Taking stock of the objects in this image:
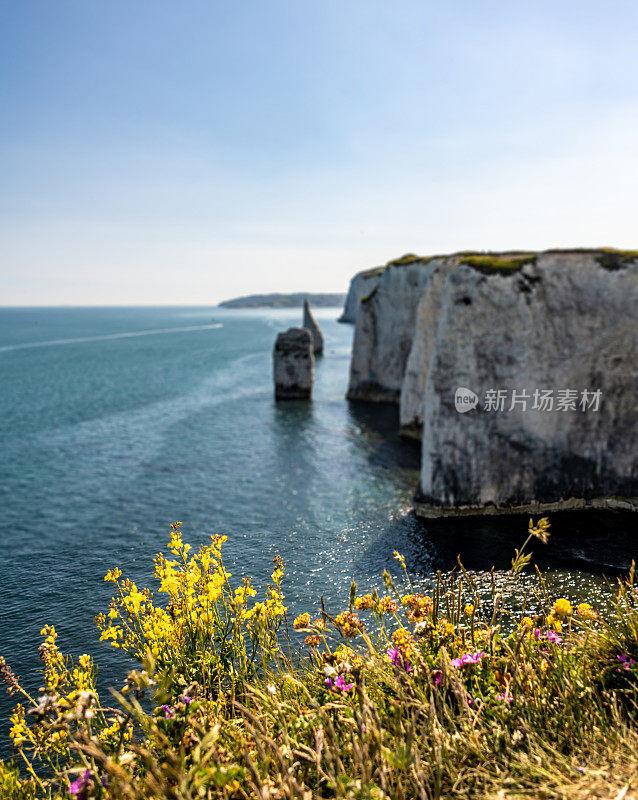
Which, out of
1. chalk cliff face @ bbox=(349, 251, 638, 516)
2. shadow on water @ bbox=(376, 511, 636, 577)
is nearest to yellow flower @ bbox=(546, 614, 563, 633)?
shadow on water @ bbox=(376, 511, 636, 577)

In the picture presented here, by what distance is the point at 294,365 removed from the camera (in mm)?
52844

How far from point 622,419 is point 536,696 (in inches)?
930

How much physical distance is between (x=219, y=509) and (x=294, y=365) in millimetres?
28162

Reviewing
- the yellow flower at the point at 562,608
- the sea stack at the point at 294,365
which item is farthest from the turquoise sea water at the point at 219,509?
the yellow flower at the point at 562,608

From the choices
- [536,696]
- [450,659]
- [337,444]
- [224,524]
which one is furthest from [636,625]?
[337,444]

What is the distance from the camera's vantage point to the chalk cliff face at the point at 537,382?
970 inches

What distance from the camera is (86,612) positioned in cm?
1744

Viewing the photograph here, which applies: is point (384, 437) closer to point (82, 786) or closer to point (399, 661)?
point (399, 661)

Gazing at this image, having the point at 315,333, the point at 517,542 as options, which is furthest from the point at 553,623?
the point at 315,333

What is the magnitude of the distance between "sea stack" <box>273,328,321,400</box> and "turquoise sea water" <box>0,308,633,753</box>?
2.50m

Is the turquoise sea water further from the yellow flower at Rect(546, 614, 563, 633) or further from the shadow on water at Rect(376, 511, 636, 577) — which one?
the yellow flower at Rect(546, 614, 563, 633)

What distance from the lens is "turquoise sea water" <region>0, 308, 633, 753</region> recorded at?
62.2 feet

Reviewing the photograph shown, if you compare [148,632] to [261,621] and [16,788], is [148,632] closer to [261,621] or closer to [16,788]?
[261,621]

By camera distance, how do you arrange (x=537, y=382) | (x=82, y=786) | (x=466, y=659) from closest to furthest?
(x=82, y=786) → (x=466, y=659) → (x=537, y=382)
